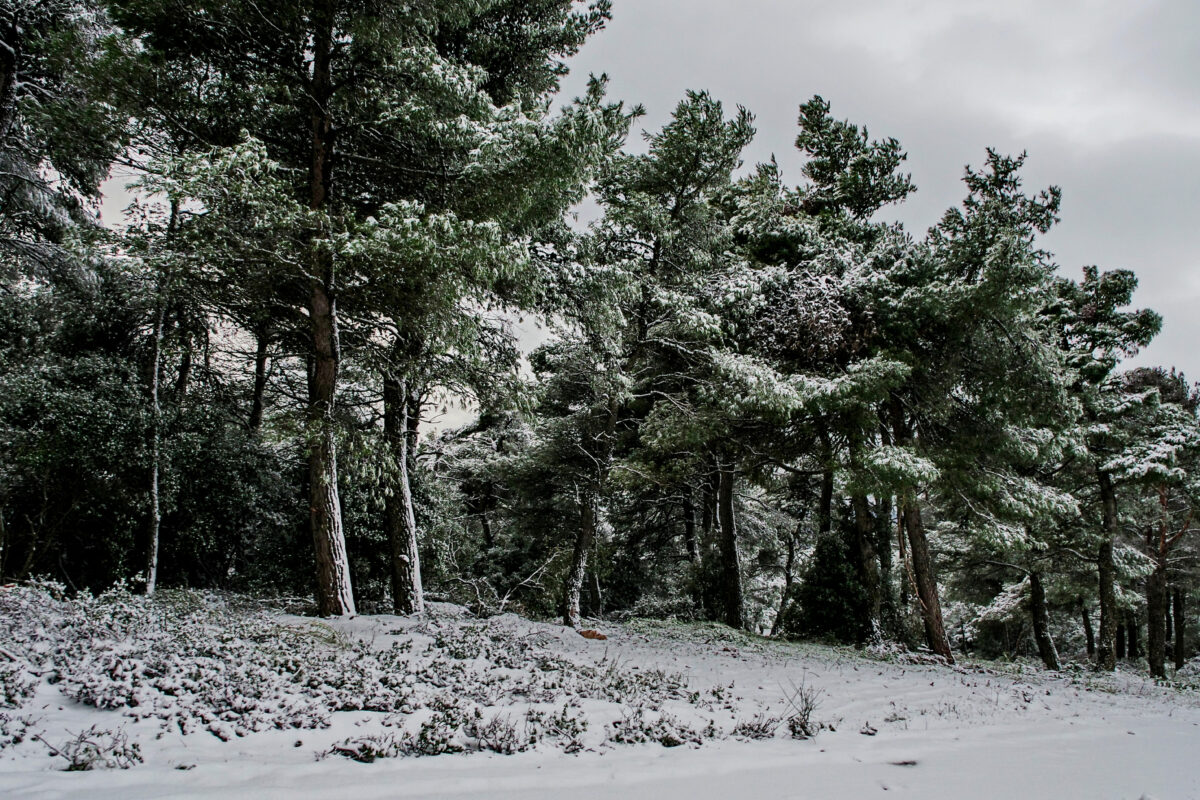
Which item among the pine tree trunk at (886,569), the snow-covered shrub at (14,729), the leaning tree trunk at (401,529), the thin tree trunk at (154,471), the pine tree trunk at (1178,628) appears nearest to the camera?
the snow-covered shrub at (14,729)

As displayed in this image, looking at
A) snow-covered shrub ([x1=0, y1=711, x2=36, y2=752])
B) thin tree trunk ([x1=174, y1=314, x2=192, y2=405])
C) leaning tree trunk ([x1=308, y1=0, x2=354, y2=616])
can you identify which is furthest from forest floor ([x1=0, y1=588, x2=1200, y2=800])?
thin tree trunk ([x1=174, y1=314, x2=192, y2=405])

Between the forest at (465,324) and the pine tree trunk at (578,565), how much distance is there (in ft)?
0.30

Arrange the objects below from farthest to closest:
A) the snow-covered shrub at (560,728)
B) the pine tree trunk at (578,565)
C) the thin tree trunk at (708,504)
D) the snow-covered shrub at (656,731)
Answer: the thin tree trunk at (708,504), the pine tree trunk at (578,565), the snow-covered shrub at (656,731), the snow-covered shrub at (560,728)

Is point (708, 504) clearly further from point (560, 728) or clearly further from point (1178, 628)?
point (1178, 628)

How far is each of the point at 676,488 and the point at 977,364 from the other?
28.3 ft

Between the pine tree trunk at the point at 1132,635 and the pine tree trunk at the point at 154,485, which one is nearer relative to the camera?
the pine tree trunk at the point at 154,485

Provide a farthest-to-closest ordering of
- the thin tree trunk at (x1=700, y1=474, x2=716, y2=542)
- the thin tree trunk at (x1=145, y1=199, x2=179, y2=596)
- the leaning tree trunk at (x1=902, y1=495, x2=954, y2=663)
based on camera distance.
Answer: the thin tree trunk at (x1=700, y1=474, x2=716, y2=542) < the leaning tree trunk at (x1=902, y1=495, x2=954, y2=663) < the thin tree trunk at (x1=145, y1=199, x2=179, y2=596)

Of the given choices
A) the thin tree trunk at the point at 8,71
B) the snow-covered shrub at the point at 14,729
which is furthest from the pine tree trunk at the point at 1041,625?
the thin tree trunk at the point at 8,71

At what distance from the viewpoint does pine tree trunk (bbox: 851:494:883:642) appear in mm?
13148

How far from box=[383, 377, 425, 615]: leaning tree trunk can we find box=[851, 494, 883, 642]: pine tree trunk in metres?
9.45

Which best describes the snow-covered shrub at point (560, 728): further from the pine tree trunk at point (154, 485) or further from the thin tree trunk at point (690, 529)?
the thin tree trunk at point (690, 529)

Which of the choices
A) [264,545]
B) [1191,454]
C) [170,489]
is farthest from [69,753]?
[1191,454]

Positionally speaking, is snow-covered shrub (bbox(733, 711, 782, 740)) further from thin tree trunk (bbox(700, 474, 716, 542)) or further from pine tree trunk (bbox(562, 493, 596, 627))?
thin tree trunk (bbox(700, 474, 716, 542))

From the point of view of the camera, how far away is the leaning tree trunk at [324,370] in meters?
7.88
